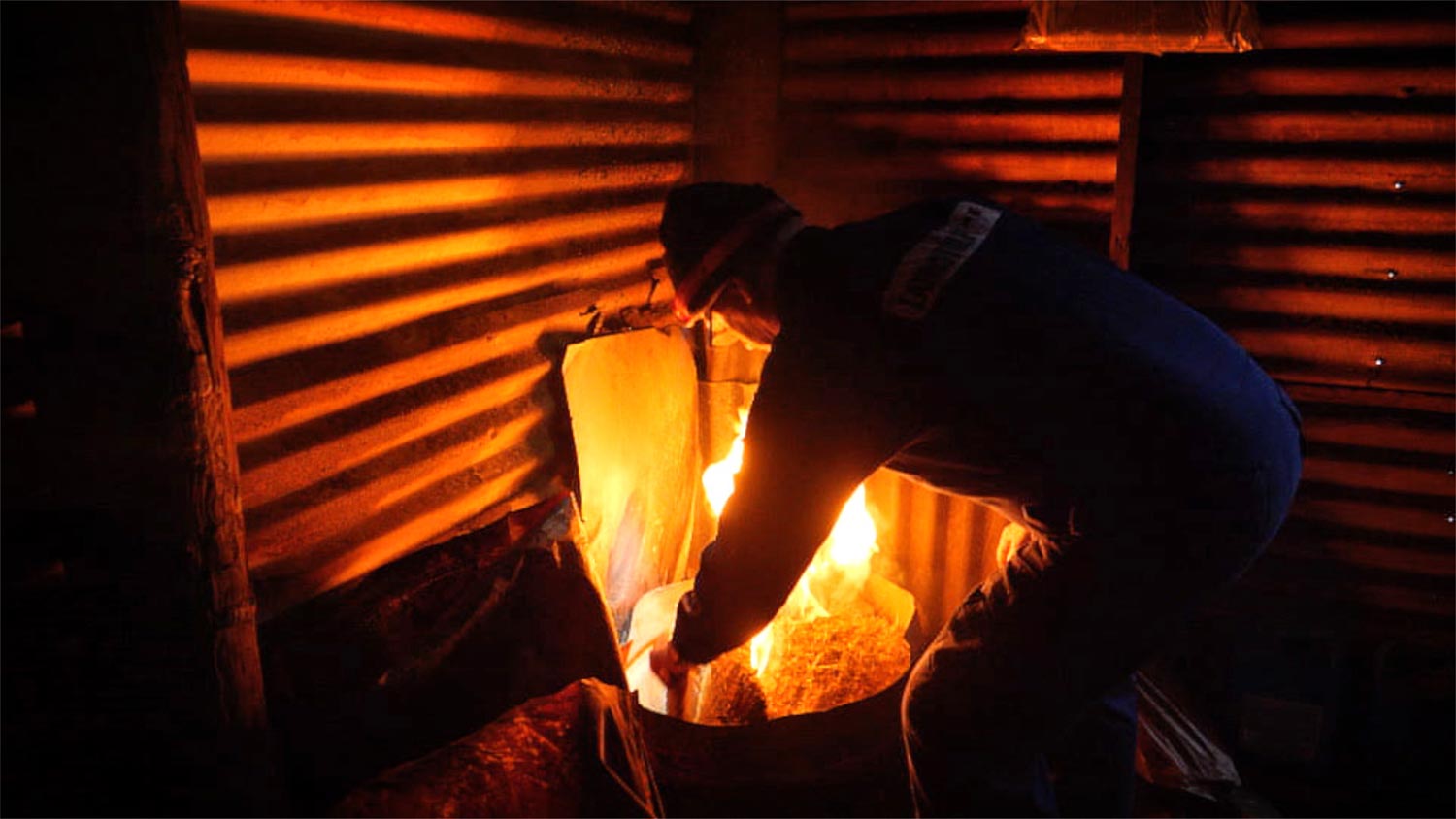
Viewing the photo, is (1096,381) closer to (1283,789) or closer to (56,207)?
(56,207)

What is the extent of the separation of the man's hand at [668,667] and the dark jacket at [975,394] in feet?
2.38

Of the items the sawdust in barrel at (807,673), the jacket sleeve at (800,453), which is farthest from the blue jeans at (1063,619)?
the sawdust in barrel at (807,673)

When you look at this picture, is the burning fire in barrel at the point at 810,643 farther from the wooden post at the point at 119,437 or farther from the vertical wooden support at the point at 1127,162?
→ the wooden post at the point at 119,437

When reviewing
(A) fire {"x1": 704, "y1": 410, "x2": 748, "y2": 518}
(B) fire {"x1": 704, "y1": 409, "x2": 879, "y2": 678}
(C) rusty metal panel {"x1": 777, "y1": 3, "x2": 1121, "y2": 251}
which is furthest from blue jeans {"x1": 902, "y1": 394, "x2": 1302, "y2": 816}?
(C) rusty metal panel {"x1": 777, "y1": 3, "x2": 1121, "y2": 251}

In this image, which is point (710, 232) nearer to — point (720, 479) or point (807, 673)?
point (720, 479)

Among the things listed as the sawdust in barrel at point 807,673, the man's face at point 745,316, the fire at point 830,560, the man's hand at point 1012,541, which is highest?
the man's face at point 745,316

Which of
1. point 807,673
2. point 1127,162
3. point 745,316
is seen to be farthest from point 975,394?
point 1127,162

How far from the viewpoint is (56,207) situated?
215 cm

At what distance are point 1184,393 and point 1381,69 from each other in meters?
2.99

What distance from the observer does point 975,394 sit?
9.87ft

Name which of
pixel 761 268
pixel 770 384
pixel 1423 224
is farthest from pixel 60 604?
pixel 1423 224

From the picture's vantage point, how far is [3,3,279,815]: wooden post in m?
2.14

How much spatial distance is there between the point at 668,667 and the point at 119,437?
7.07 ft

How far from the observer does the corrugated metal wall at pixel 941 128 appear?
525 centimetres
